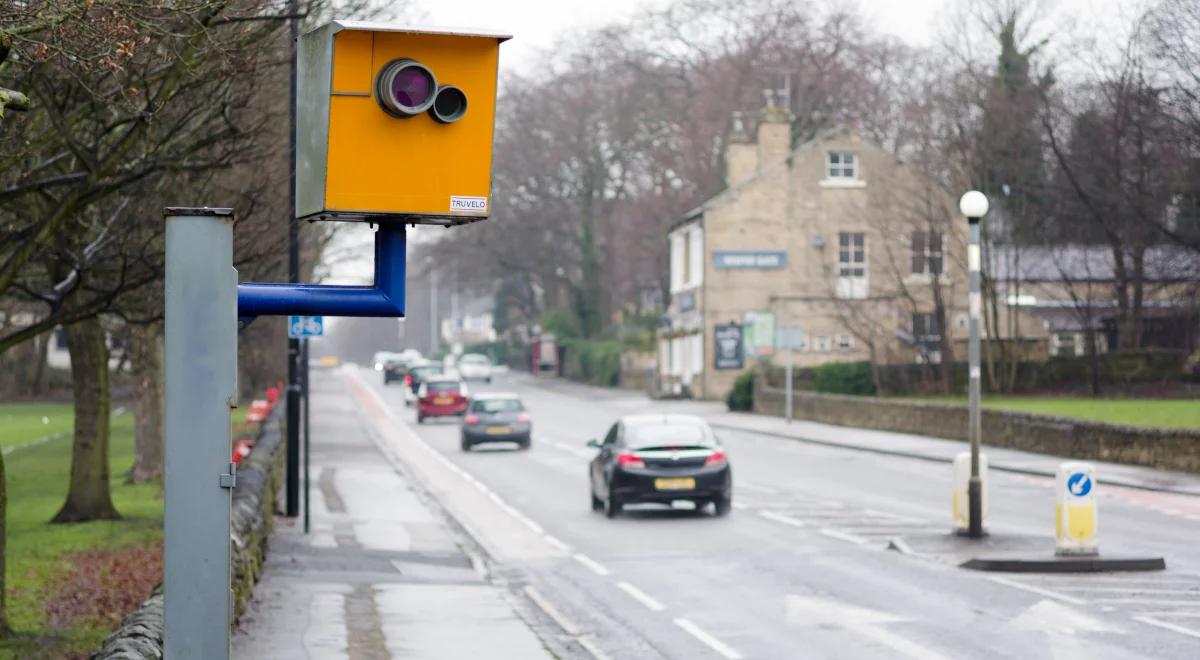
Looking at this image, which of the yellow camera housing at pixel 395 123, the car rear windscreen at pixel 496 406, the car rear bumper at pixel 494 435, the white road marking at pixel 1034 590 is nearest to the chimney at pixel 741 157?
the car rear windscreen at pixel 496 406

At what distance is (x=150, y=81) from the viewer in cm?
1432

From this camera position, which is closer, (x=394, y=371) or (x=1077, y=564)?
(x=1077, y=564)

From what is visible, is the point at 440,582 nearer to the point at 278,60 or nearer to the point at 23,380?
the point at 278,60

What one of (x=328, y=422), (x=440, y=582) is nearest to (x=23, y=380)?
(x=328, y=422)

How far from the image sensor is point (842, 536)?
75.2 ft

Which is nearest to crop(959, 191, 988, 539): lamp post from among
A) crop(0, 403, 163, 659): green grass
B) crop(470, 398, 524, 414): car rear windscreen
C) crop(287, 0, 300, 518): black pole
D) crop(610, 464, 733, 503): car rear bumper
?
crop(610, 464, 733, 503): car rear bumper

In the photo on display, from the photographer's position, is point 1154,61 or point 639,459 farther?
A: point 1154,61

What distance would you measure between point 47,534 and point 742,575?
1103cm

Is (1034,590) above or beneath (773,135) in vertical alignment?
beneath

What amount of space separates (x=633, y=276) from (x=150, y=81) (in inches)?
3107

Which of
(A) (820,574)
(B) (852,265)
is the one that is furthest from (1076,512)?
(B) (852,265)

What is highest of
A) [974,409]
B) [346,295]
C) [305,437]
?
[346,295]

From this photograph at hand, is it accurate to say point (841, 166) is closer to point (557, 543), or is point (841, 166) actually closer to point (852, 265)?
point (852, 265)

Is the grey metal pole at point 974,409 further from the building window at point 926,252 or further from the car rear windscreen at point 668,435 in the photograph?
the building window at point 926,252
